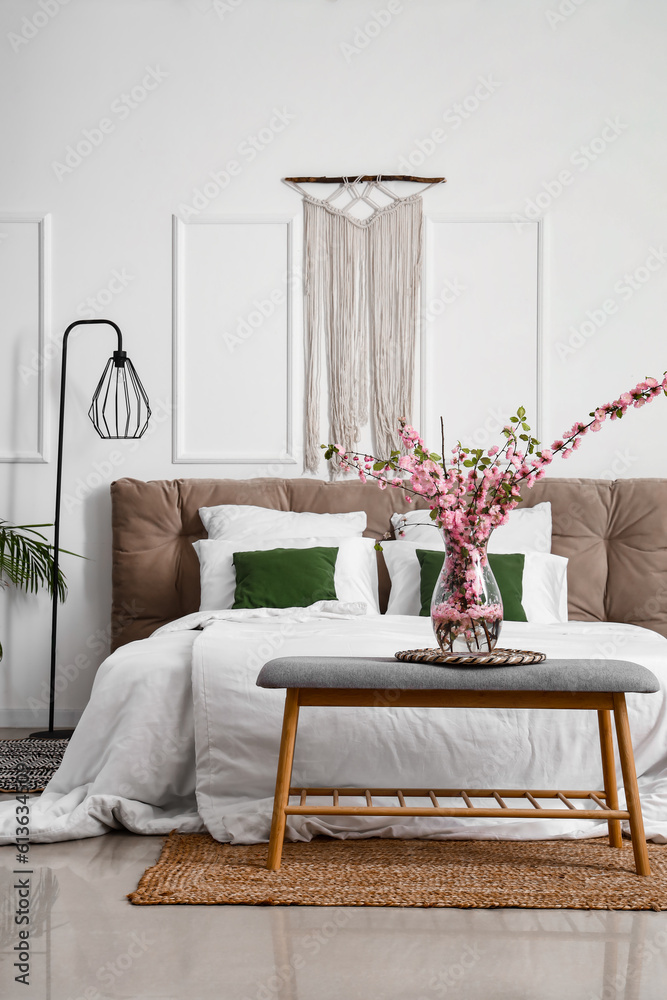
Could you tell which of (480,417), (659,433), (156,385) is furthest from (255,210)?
(659,433)

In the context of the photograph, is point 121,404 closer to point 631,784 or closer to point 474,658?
point 474,658

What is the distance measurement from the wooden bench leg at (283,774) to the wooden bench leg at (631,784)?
76 cm

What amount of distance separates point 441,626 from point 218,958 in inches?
36.2

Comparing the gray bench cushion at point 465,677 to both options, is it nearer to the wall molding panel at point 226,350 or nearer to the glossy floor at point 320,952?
the glossy floor at point 320,952

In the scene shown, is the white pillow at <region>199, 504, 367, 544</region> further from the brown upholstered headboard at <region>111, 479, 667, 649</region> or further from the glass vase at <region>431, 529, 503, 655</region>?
the glass vase at <region>431, 529, 503, 655</region>

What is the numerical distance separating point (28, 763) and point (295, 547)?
1289mm

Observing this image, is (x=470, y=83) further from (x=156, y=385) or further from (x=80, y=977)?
(x=80, y=977)

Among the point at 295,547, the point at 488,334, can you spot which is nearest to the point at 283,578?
the point at 295,547

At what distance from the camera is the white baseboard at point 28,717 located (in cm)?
416

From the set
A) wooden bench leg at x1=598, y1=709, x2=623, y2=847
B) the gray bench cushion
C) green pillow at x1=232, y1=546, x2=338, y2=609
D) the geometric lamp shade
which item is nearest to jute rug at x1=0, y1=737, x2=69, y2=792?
green pillow at x1=232, y1=546, x2=338, y2=609

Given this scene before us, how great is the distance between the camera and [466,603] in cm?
224

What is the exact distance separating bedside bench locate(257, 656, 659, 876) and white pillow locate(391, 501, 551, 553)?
160 centimetres

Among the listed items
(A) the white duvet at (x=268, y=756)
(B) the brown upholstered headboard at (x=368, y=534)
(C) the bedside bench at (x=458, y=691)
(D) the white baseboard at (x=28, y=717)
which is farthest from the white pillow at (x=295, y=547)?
(C) the bedside bench at (x=458, y=691)

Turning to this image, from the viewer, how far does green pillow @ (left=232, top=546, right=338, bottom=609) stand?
3471 mm
